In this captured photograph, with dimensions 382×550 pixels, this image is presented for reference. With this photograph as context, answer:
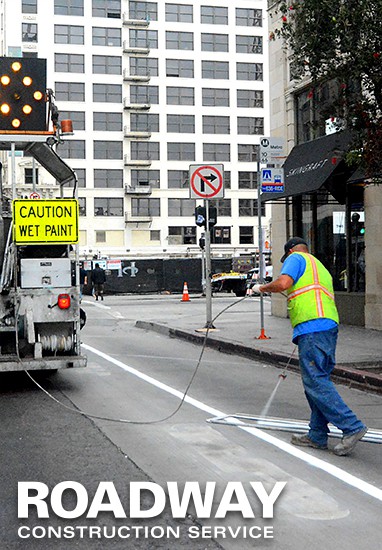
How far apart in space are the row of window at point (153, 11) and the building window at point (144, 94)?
6.75m

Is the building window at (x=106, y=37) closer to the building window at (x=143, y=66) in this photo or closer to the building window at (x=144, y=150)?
the building window at (x=143, y=66)

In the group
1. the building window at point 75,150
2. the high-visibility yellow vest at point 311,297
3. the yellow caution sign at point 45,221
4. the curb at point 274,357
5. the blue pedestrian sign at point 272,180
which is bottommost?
the curb at point 274,357

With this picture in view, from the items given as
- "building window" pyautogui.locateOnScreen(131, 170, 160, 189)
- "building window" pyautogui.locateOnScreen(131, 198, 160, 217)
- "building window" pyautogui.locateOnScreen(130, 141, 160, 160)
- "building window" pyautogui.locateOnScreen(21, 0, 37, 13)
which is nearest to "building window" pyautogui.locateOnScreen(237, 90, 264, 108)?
"building window" pyautogui.locateOnScreen(130, 141, 160, 160)

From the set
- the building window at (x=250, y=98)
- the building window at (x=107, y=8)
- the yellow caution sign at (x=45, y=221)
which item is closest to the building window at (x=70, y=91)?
the building window at (x=107, y=8)

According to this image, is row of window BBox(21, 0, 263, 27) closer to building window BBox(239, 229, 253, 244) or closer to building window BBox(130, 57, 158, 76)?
building window BBox(130, 57, 158, 76)

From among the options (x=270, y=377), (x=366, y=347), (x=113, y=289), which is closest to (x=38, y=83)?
(x=270, y=377)

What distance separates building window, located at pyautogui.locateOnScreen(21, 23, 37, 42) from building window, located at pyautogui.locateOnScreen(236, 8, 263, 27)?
2004cm

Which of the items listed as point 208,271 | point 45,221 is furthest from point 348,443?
point 208,271

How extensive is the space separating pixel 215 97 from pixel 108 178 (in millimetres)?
13489

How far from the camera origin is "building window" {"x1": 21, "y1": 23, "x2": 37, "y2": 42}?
70694 millimetres

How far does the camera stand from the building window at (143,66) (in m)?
73.3

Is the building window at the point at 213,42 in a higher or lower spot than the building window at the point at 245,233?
higher

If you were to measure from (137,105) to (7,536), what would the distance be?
70.1 meters

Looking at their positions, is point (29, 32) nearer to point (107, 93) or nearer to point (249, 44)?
point (107, 93)
